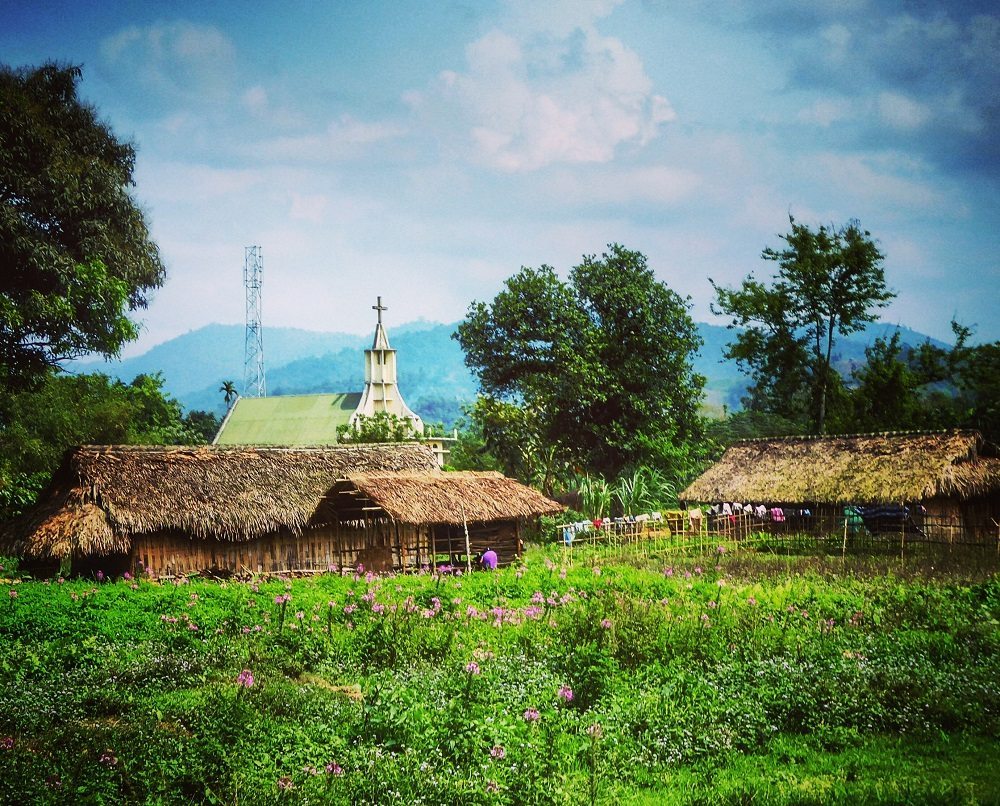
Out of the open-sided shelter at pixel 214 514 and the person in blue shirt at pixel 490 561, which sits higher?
the open-sided shelter at pixel 214 514

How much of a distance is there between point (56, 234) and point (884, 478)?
25.3 meters

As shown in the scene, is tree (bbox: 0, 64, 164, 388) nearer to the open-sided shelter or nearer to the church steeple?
the open-sided shelter

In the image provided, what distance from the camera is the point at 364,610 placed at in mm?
12508

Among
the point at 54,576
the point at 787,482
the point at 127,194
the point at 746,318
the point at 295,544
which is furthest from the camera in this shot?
the point at 746,318

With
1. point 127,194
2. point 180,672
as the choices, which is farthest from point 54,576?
point 127,194

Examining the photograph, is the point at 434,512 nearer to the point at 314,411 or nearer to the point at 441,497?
the point at 441,497

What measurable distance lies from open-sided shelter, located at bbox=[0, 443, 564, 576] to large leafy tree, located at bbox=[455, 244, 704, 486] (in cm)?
1288

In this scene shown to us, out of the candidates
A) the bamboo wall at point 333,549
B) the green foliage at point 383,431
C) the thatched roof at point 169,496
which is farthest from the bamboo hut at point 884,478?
the thatched roof at point 169,496

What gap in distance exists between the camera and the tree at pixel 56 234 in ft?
88.6

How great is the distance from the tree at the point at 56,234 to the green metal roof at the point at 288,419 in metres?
20.5

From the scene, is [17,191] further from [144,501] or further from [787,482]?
[787,482]

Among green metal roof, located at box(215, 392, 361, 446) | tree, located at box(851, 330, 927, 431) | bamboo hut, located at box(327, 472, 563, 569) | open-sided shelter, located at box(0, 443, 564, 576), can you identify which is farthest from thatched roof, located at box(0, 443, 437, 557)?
green metal roof, located at box(215, 392, 361, 446)

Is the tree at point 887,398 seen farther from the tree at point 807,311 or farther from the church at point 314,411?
the church at point 314,411

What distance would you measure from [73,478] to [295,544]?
5026 mm
